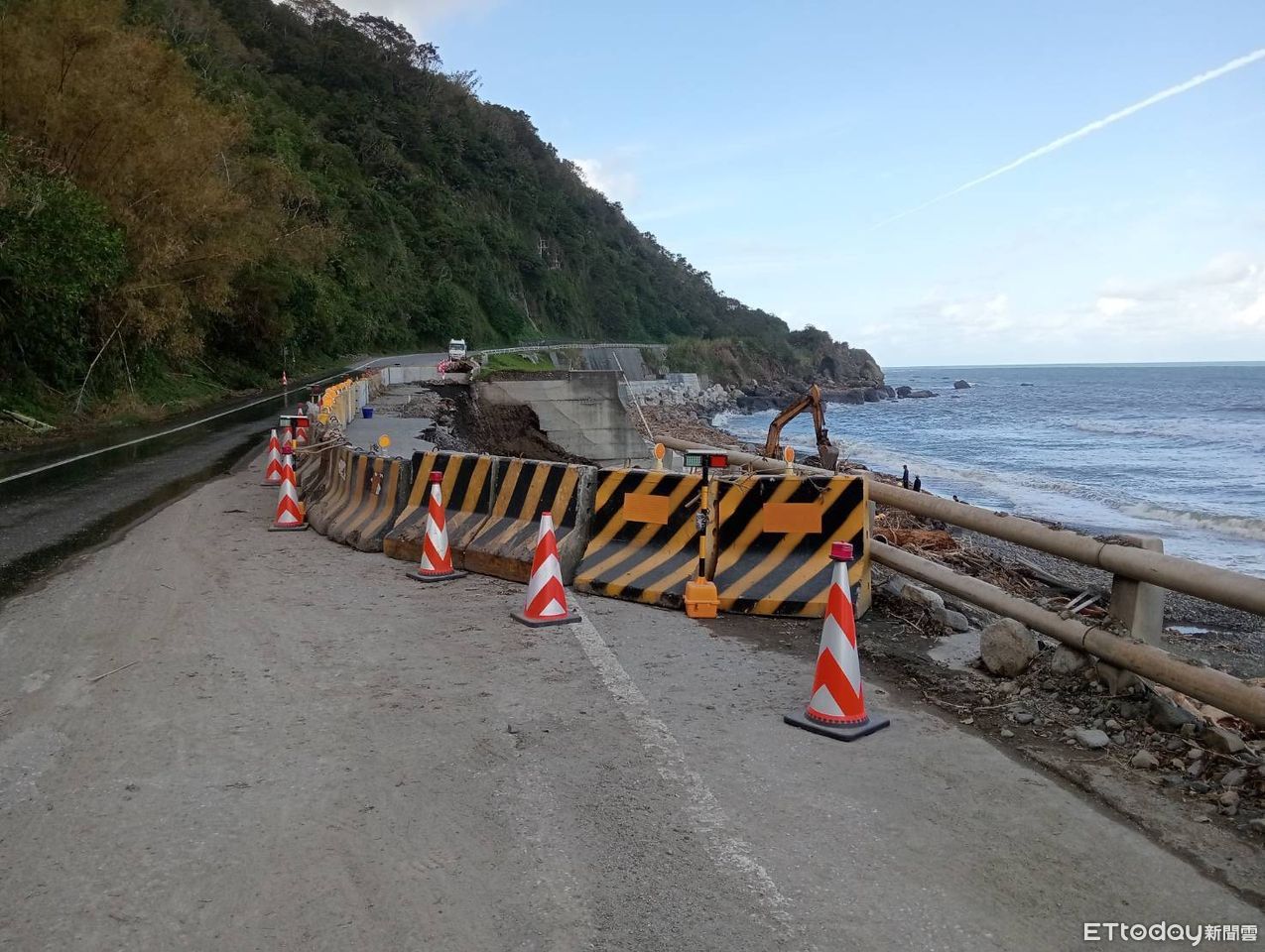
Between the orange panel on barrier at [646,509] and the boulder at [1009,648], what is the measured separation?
266 cm

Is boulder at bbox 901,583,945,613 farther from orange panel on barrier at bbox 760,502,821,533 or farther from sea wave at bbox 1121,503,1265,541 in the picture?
sea wave at bbox 1121,503,1265,541

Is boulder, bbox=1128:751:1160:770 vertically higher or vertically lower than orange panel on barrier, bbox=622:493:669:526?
lower

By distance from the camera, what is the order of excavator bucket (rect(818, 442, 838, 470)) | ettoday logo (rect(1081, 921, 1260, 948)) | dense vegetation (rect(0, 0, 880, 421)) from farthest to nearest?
dense vegetation (rect(0, 0, 880, 421)), excavator bucket (rect(818, 442, 838, 470)), ettoday logo (rect(1081, 921, 1260, 948))

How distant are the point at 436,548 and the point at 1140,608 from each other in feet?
17.5

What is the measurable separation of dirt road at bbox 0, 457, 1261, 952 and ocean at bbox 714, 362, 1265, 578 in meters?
16.0

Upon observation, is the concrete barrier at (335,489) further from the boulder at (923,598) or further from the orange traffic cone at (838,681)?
the orange traffic cone at (838,681)

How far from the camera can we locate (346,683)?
17.3 feet

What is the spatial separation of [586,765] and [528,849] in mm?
764

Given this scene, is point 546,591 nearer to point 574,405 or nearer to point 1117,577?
point 1117,577

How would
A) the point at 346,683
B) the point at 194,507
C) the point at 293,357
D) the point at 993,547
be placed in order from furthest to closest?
1. the point at 293,357
2. the point at 993,547
3. the point at 194,507
4. the point at 346,683

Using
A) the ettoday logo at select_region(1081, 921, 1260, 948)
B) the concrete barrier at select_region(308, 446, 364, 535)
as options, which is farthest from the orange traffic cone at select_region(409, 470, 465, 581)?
the ettoday logo at select_region(1081, 921, 1260, 948)

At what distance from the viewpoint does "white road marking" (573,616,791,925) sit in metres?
3.25

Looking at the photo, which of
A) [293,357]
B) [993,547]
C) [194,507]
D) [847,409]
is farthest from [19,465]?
[847,409]

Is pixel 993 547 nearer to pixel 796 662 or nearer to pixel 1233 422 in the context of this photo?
pixel 796 662
